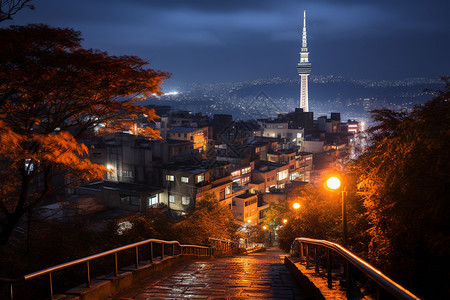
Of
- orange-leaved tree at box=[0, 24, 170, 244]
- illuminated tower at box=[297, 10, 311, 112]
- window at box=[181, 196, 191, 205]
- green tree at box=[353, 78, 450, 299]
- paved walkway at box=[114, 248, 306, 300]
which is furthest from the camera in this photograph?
illuminated tower at box=[297, 10, 311, 112]

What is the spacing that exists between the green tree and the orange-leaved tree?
7.15 meters

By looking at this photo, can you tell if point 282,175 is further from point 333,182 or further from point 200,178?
point 333,182

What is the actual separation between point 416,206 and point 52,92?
341 inches

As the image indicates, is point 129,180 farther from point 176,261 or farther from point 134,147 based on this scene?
point 176,261

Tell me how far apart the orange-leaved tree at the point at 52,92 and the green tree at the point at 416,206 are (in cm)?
715

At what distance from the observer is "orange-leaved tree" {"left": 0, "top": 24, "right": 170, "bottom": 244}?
26.9 feet

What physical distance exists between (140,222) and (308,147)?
203ft

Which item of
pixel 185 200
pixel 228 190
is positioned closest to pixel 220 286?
pixel 185 200

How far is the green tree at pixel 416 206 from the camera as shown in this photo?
14.0 ft

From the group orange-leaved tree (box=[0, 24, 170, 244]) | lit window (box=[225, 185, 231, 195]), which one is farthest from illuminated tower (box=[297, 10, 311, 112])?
orange-leaved tree (box=[0, 24, 170, 244])

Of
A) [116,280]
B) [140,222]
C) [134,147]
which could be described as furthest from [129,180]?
[116,280]

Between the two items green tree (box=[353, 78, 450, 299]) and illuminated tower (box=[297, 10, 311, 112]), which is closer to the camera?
green tree (box=[353, 78, 450, 299])

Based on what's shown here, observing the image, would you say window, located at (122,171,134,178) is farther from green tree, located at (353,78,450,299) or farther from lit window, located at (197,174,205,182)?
green tree, located at (353,78,450,299)

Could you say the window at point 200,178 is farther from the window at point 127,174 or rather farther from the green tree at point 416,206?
the green tree at point 416,206
